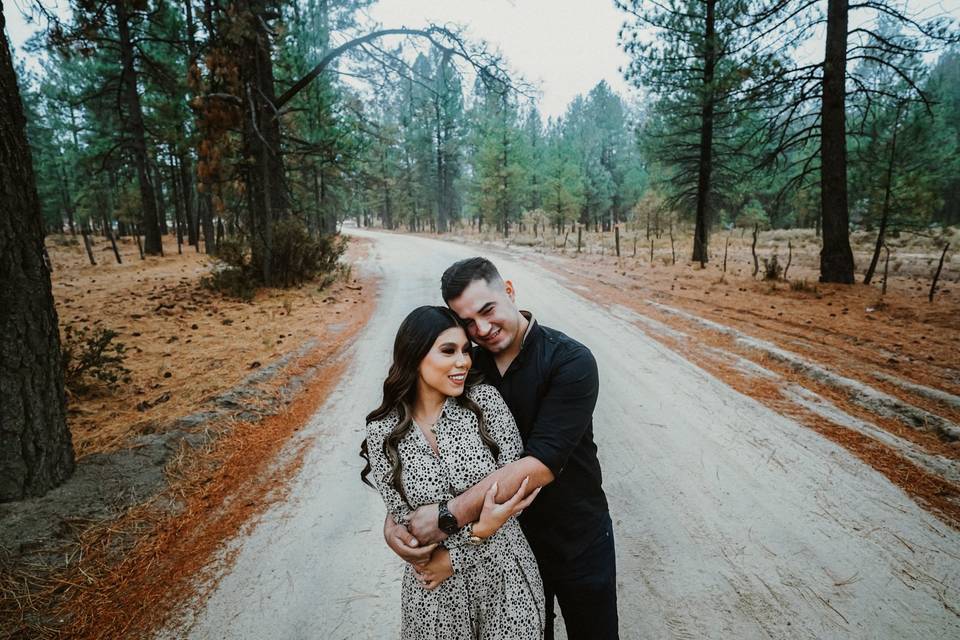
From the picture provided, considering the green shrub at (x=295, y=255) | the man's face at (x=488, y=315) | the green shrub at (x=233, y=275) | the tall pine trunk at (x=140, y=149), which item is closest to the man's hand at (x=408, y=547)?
the man's face at (x=488, y=315)

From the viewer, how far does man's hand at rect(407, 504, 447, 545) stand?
140cm

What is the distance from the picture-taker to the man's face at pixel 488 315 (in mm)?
1690

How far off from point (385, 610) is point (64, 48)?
330 inches

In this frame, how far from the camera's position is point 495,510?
135 cm

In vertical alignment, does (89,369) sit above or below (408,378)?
below

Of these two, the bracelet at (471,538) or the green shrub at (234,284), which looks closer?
the bracelet at (471,538)

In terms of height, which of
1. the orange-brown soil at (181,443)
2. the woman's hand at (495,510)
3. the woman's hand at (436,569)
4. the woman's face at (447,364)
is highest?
the woman's face at (447,364)

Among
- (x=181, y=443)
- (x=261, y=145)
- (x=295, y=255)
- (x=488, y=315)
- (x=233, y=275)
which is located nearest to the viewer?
(x=488, y=315)

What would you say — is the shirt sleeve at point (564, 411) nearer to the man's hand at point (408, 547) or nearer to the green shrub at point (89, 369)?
the man's hand at point (408, 547)

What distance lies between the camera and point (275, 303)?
917 cm

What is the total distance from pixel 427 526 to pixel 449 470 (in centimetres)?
21

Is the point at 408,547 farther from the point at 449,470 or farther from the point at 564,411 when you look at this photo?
the point at 564,411

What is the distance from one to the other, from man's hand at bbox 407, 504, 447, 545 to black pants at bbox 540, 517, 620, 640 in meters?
0.56

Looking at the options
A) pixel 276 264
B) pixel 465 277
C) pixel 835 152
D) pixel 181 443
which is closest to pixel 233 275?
pixel 276 264
